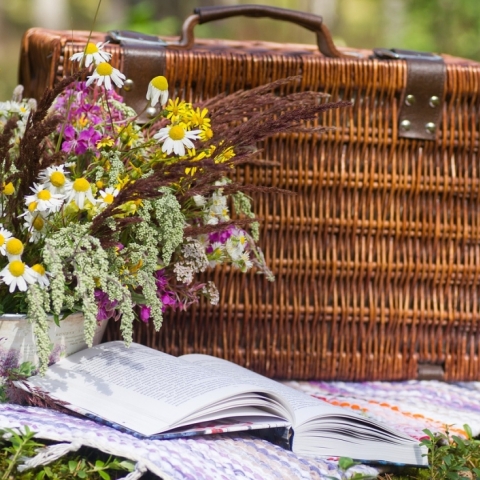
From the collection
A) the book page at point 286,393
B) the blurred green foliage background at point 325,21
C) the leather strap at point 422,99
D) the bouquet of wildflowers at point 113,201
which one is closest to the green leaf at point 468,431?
the book page at point 286,393

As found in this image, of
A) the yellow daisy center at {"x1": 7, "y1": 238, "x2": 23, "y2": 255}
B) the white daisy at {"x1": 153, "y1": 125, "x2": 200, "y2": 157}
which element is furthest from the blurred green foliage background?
the yellow daisy center at {"x1": 7, "y1": 238, "x2": 23, "y2": 255}

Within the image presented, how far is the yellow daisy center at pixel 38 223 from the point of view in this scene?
3.20 ft

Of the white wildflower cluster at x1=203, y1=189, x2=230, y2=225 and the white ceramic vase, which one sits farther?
the white wildflower cluster at x1=203, y1=189, x2=230, y2=225

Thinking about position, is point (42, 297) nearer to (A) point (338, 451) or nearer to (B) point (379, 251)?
(A) point (338, 451)

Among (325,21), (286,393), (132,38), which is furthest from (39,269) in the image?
→ (325,21)

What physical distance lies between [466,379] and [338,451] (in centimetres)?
55

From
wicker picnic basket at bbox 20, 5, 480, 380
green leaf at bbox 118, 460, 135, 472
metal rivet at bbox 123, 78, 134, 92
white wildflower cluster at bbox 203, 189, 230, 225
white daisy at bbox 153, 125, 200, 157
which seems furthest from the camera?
wicker picnic basket at bbox 20, 5, 480, 380

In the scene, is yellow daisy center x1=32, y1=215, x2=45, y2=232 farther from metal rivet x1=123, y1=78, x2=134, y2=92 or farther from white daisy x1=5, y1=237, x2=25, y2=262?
metal rivet x1=123, y1=78, x2=134, y2=92

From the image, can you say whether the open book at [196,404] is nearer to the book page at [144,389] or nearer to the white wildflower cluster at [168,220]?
the book page at [144,389]

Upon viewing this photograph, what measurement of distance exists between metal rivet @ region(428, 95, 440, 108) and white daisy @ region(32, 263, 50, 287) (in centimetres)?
84

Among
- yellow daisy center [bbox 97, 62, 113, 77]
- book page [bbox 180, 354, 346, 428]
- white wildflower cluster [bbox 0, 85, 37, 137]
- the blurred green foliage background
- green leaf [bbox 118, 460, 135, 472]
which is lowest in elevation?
green leaf [bbox 118, 460, 135, 472]

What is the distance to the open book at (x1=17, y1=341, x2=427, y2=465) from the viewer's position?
0.97m

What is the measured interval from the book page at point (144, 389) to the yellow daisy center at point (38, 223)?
22 centimetres

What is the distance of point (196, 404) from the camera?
96cm
